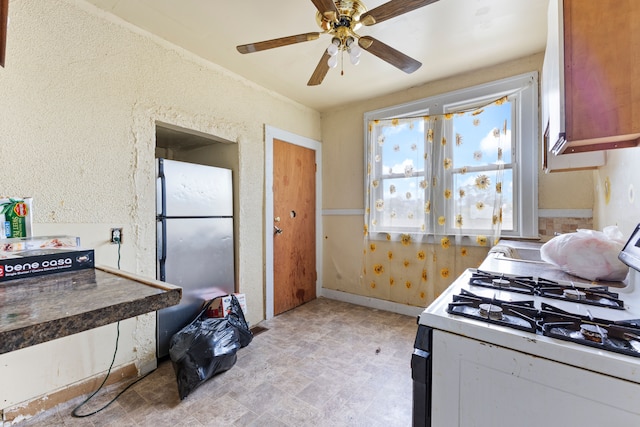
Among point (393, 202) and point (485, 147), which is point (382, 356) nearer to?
point (393, 202)

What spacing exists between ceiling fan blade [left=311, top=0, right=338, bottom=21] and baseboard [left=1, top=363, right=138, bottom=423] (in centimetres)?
255

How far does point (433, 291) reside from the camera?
2.80m

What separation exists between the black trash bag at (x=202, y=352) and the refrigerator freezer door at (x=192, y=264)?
0.74 feet

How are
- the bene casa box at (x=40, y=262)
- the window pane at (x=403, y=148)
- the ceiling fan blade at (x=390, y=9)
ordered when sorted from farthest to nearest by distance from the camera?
the window pane at (x=403, y=148) < the ceiling fan blade at (x=390, y=9) < the bene casa box at (x=40, y=262)

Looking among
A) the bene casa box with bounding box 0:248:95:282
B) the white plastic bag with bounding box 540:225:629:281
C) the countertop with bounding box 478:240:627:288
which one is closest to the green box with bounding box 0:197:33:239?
the bene casa box with bounding box 0:248:95:282

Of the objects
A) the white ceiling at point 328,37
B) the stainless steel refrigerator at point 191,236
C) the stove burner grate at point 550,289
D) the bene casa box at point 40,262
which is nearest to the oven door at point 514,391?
the stove burner grate at point 550,289

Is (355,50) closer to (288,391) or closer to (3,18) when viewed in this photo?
(3,18)

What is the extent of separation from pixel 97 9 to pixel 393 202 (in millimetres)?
2873

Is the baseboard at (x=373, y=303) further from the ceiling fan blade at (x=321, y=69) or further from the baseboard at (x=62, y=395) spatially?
the ceiling fan blade at (x=321, y=69)

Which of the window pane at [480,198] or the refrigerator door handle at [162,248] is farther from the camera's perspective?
the window pane at [480,198]

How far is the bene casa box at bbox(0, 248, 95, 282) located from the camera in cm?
84

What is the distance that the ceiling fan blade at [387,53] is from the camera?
1.56 m

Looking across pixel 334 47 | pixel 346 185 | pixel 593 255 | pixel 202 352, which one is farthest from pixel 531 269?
pixel 346 185

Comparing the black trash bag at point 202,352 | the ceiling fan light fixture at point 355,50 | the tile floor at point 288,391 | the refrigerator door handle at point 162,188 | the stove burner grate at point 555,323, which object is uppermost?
the ceiling fan light fixture at point 355,50
